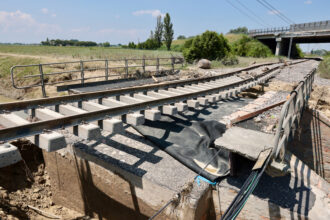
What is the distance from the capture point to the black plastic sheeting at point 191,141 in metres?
3.85

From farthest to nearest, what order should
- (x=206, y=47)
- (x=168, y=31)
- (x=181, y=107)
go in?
(x=168, y=31)
(x=206, y=47)
(x=181, y=107)

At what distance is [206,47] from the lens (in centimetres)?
2645

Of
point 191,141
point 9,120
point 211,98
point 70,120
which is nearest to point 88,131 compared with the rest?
point 70,120

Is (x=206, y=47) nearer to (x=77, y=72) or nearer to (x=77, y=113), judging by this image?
(x=77, y=72)

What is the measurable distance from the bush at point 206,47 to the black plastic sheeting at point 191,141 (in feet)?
71.7

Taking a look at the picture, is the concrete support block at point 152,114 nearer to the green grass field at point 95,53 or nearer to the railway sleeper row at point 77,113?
the railway sleeper row at point 77,113

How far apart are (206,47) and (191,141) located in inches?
933

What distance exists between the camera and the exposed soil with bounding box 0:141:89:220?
5198 mm

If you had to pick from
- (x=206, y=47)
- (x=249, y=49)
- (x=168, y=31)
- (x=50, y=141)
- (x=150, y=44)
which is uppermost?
(x=168, y=31)

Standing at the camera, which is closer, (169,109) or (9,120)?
(9,120)

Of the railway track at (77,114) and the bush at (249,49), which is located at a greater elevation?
the bush at (249,49)

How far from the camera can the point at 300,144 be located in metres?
7.80

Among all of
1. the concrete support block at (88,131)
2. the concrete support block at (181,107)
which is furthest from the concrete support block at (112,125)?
the concrete support block at (181,107)

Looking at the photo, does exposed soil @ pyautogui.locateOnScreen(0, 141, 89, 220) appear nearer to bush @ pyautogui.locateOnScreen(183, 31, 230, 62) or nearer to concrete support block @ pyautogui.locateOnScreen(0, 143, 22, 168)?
concrete support block @ pyautogui.locateOnScreen(0, 143, 22, 168)
